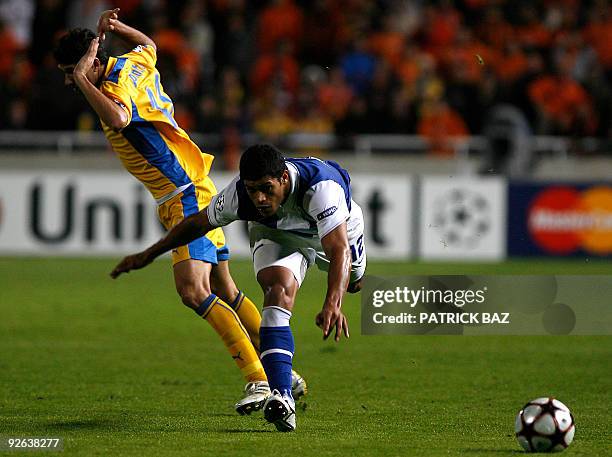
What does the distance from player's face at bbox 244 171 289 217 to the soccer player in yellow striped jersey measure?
1169 mm

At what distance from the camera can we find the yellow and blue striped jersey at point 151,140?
7172mm

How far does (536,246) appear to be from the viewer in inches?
656

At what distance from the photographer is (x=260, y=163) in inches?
228

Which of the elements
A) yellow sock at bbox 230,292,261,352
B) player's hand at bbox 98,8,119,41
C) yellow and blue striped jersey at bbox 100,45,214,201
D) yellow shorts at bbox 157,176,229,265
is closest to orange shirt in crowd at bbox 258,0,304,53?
player's hand at bbox 98,8,119,41

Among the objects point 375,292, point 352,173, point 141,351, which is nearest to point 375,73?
point 352,173

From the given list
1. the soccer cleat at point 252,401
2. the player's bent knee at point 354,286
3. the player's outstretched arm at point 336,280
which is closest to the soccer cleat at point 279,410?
the player's outstretched arm at point 336,280

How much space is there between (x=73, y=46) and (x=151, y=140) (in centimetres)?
71

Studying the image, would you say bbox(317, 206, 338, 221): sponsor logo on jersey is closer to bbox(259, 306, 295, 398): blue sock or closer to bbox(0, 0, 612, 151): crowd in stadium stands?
bbox(259, 306, 295, 398): blue sock

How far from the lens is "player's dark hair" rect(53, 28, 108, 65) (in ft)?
22.8

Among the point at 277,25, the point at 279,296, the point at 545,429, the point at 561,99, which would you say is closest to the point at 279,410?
the point at 279,296

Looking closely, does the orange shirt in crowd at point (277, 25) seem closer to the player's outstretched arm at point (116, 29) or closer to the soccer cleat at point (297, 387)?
the player's outstretched arm at point (116, 29)

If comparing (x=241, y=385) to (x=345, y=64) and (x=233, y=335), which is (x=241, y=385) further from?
(x=345, y=64)

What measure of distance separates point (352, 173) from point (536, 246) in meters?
2.72

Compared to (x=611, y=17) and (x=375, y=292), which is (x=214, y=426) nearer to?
(x=375, y=292)
